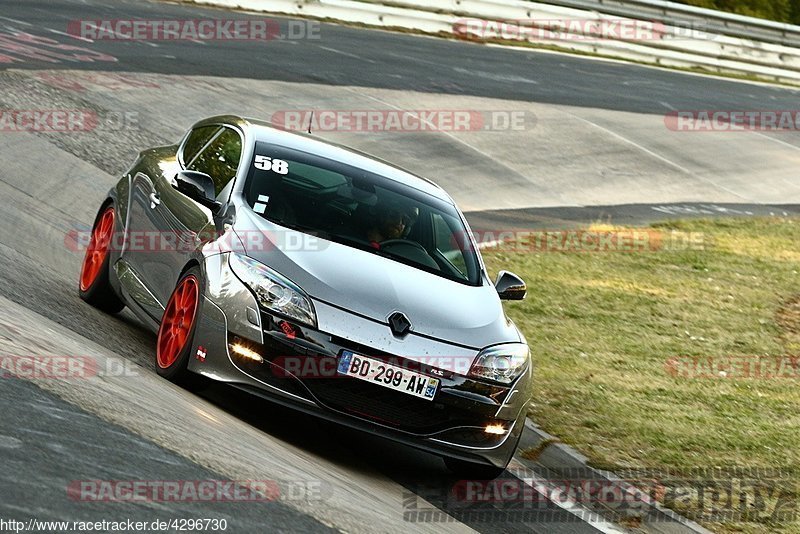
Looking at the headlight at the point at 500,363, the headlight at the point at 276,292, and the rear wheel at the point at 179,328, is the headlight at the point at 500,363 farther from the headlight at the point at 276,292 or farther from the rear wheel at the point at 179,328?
the rear wheel at the point at 179,328

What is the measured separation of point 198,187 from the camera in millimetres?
8070

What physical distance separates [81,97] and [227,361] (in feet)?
32.6

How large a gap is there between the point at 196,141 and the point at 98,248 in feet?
3.65

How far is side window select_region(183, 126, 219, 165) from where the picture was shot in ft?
30.2

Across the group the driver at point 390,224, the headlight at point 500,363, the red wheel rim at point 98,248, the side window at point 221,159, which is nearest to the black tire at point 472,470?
the headlight at point 500,363

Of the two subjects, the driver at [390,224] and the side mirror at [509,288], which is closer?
the driver at [390,224]

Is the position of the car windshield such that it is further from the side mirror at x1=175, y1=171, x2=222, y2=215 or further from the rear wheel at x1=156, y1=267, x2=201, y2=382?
the rear wheel at x1=156, y1=267, x2=201, y2=382

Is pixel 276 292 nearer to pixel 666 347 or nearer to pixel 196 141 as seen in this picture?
pixel 196 141

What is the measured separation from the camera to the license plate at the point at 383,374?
695cm

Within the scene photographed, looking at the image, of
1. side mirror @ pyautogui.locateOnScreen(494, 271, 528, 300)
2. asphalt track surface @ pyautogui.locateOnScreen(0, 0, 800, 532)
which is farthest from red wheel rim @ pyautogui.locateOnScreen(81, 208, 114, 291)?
side mirror @ pyautogui.locateOnScreen(494, 271, 528, 300)

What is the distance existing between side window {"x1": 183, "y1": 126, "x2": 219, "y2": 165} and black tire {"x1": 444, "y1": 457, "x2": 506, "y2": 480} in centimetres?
292

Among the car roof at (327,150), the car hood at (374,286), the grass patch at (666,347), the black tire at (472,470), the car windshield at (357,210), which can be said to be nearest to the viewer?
the car hood at (374,286)

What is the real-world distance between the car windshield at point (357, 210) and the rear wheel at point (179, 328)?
645 millimetres

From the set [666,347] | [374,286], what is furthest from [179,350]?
[666,347]
